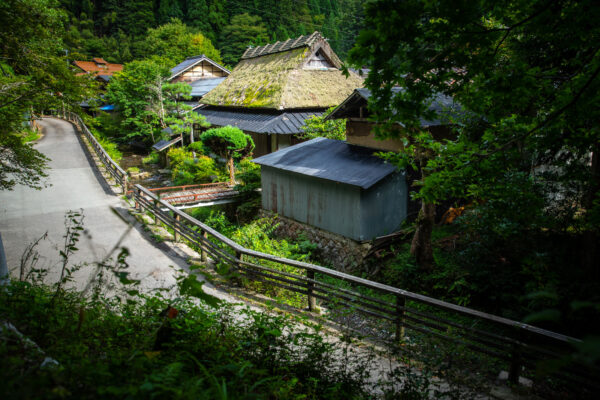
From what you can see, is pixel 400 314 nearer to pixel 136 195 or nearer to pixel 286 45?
pixel 136 195

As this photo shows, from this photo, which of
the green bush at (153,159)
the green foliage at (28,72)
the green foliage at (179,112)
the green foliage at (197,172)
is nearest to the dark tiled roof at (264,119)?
the green foliage at (179,112)

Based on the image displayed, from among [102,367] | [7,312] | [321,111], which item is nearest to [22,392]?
[102,367]

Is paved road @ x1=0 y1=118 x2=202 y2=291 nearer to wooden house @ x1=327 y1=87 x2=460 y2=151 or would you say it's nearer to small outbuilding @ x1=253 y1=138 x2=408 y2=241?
small outbuilding @ x1=253 y1=138 x2=408 y2=241

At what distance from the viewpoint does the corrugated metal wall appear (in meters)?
11.2

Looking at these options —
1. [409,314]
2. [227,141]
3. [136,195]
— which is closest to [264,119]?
[227,141]

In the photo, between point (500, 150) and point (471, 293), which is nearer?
point (500, 150)

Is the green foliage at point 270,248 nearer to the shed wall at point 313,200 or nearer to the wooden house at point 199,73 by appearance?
the shed wall at point 313,200

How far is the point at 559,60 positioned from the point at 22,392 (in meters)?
9.49

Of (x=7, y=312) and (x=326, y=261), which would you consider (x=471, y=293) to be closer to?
(x=326, y=261)

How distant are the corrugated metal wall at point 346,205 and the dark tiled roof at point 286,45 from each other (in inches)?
535

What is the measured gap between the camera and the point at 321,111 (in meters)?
22.2

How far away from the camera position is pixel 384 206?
37.8 ft

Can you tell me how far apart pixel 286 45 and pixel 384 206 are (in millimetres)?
17910

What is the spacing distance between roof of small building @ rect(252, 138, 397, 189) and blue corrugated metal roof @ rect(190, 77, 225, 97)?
69.7 feet
